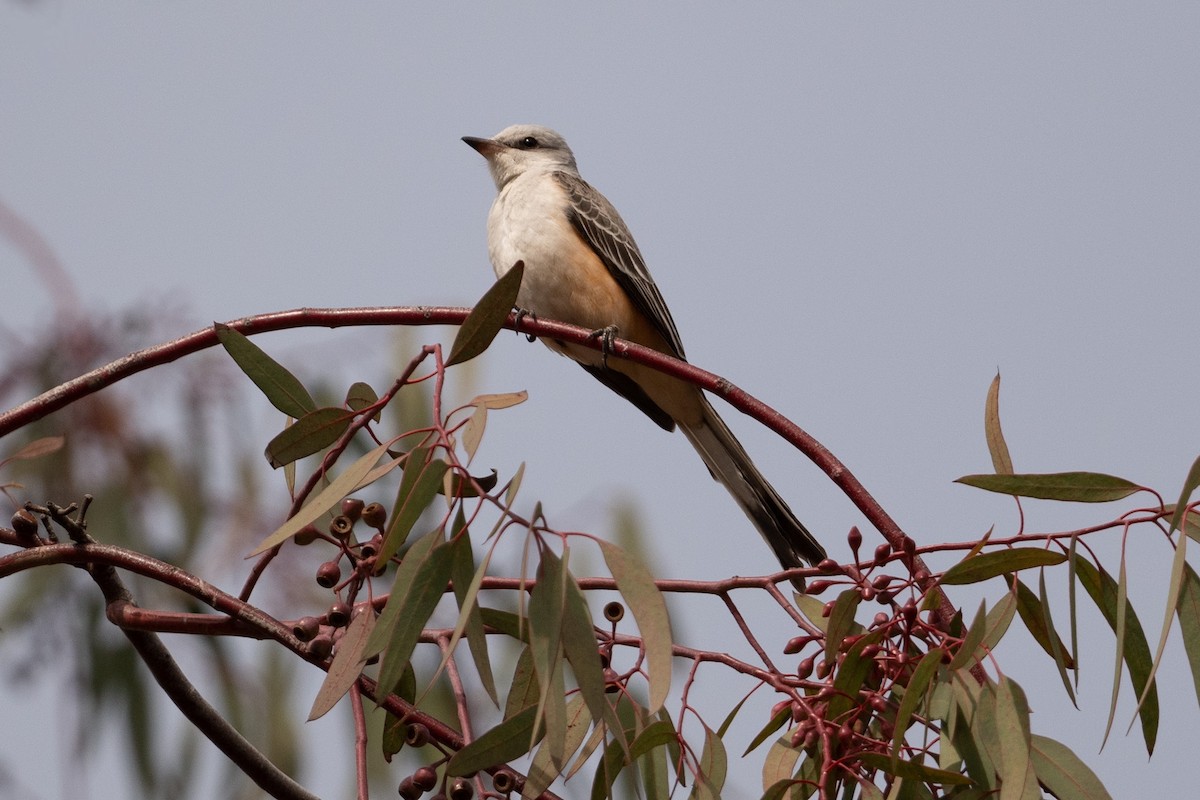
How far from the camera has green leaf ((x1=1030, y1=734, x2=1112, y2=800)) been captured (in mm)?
1520

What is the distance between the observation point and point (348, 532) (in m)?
1.62

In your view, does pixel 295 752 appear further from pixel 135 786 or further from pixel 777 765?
pixel 777 765

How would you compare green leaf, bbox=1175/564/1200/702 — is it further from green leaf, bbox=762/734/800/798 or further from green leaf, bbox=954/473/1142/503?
green leaf, bbox=762/734/800/798

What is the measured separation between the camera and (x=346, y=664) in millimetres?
1448

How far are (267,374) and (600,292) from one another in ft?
6.20

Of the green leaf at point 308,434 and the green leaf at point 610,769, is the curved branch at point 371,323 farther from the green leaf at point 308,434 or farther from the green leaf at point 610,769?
the green leaf at point 610,769

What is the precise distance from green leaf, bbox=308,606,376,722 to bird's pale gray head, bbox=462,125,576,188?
9.03 feet

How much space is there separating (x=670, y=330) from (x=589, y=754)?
7.13ft

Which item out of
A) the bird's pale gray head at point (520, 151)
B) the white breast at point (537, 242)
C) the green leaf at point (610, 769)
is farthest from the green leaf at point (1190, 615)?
the bird's pale gray head at point (520, 151)

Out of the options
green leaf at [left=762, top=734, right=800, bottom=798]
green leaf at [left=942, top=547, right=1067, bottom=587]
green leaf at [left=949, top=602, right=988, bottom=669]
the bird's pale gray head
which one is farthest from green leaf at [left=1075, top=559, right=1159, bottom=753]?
the bird's pale gray head

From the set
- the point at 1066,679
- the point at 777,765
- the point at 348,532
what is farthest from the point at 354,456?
the point at 1066,679

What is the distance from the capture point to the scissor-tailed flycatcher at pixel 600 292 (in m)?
3.50

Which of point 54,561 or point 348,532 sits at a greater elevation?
point 348,532

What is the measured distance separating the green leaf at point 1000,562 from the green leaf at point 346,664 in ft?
2.16
